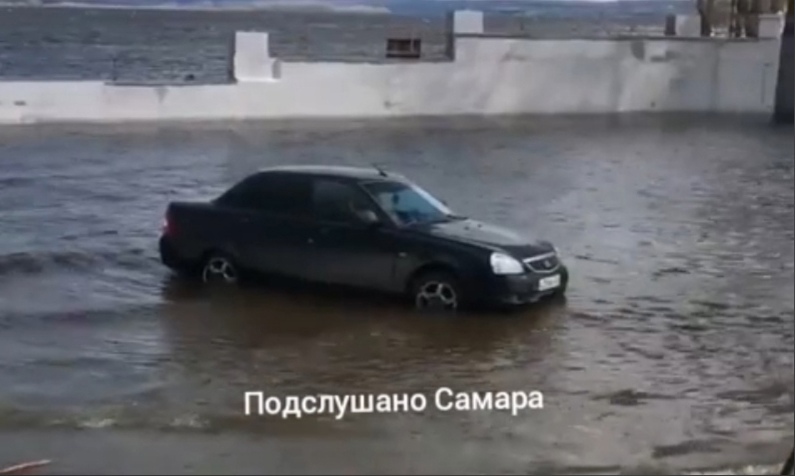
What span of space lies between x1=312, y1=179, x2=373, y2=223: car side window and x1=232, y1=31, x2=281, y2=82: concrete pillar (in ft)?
0.91

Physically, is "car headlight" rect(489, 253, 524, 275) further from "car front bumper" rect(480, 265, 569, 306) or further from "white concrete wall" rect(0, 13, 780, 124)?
"white concrete wall" rect(0, 13, 780, 124)

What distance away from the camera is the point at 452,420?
260 centimetres

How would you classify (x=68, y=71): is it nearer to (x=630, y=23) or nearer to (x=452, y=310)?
(x=452, y=310)

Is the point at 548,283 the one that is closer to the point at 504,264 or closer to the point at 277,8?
the point at 504,264

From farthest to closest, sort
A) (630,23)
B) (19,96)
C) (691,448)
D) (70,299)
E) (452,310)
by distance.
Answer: (70,299) → (19,96) → (452,310) → (630,23) → (691,448)

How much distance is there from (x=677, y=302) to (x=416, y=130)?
64 centimetres

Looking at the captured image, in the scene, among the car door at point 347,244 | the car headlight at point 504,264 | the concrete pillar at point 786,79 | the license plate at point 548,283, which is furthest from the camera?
the license plate at point 548,283

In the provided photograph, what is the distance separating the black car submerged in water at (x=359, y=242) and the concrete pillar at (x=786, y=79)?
1.79 ft

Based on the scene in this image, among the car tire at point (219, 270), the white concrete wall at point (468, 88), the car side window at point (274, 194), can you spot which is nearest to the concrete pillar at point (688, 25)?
the white concrete wall at point (468, 88)

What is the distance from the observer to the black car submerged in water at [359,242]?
2.92m

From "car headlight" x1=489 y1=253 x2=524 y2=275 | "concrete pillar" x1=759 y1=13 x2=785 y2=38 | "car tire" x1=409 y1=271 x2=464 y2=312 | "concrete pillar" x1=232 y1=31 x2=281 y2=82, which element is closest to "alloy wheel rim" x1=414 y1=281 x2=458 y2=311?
"car tire" x1=409 y1=271 x2=464 y2=312

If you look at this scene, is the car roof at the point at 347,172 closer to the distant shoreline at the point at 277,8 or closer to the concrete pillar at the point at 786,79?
the distant shoreline at the point at 277,8

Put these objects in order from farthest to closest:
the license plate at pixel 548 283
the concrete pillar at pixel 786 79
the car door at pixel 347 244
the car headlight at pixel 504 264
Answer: the license plate at pixel 548 283, the car headlight at pixel 504 264, the car door at pixel 347 244, the concrete pillar at pixel 786 79

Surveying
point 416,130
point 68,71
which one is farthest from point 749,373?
point 68,71
